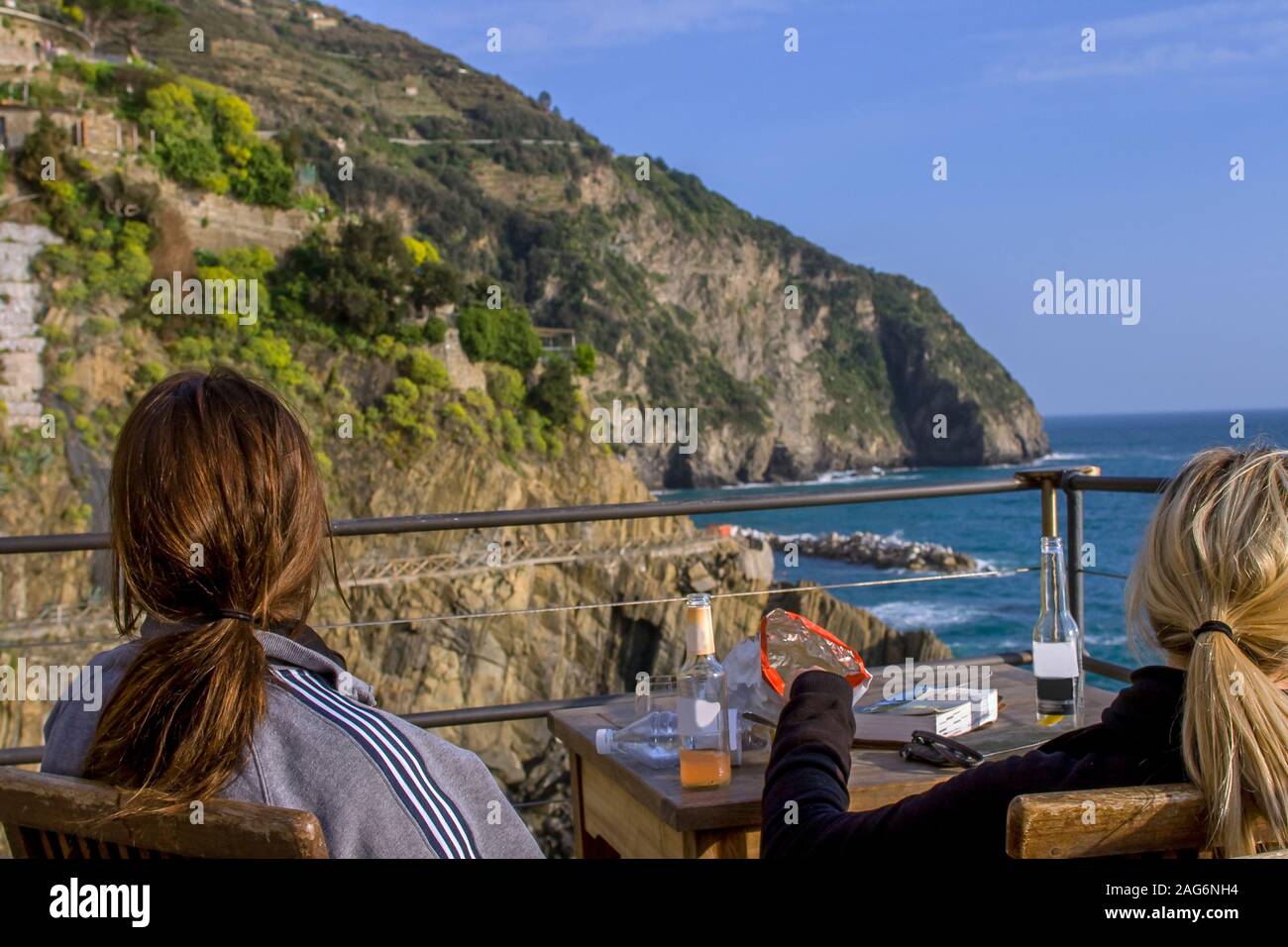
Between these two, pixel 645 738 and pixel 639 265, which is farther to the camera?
pixel 639 265

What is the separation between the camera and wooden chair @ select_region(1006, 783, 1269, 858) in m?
0.95

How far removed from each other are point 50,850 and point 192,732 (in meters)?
0.17

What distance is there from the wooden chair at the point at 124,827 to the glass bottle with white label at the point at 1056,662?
4.54ft

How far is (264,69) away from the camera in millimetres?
61562

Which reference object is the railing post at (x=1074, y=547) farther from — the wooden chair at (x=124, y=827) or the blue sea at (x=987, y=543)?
the blue sea at (x=987, y=543)

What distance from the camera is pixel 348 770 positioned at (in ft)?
3.18

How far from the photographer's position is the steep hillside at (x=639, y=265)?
63625 millimetres

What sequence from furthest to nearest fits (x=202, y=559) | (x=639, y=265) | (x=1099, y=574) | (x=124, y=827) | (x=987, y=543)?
(x=639, y=265) < (x=987, y=543) < (x=1099, y=574) < (x=202, y=559) < (x=124, y=827)

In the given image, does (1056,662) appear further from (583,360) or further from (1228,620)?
(583,360)

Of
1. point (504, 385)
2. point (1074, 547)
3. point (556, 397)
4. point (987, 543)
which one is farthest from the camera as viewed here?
point (987, 543)

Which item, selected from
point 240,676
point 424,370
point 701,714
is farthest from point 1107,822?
point 424,370

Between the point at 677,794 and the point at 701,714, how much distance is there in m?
0.12

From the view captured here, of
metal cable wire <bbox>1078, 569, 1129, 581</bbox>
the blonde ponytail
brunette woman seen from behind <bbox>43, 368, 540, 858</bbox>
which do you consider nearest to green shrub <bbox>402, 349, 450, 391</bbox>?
metal cable wire <bbox>1078, 569, 1129, 581</bbox>

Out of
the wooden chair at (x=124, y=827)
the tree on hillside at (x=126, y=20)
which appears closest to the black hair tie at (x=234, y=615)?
the wooden chair at (x=124, y=827)
